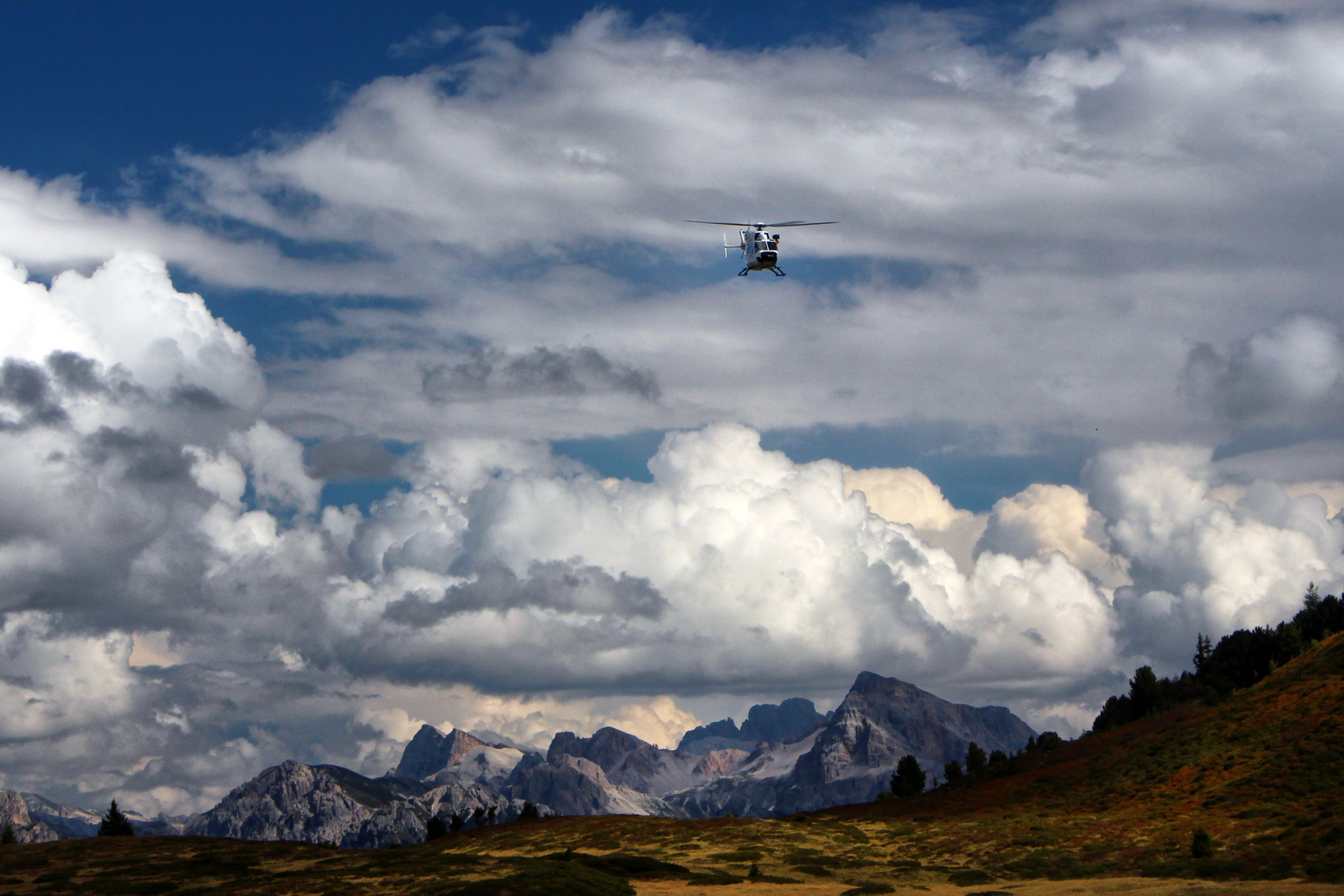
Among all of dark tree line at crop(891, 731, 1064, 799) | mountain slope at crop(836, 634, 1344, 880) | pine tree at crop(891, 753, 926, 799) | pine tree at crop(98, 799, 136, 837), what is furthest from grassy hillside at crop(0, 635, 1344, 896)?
pine tree at crop(98, 799, 136, 837)

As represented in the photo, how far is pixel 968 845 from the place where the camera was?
377 ft

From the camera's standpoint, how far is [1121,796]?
436ft

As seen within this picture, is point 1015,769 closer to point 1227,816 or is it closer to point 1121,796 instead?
point 1121,796

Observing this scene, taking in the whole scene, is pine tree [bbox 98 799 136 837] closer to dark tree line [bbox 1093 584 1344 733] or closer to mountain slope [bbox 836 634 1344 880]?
mountain slope [bbox 836 634 1344 880]

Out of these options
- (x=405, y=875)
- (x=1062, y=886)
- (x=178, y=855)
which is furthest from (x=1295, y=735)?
(x=178, y=855)

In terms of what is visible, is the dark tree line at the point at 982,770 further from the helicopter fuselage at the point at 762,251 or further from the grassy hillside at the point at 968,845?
the helicopter fuselage at the point at 762,251

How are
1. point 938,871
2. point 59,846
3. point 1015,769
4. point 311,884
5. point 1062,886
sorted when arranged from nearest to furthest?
point 1062,886 < point 311,884 < point 938,871 < point 59,846 < point 1015,769

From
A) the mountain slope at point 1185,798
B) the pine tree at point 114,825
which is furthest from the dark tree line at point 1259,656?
the pine tree at point 114,825

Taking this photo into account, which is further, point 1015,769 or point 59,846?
point 1015,769

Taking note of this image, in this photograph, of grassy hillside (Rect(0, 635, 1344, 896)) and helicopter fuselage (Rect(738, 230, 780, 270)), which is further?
helicopter fuselage (Rect(738, 230, 780, 270))

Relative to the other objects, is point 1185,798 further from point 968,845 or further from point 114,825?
point 114,825

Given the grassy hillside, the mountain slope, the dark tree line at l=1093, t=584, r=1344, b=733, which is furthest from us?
the dark tree line at l=1093, t=584, r=1344, b=733

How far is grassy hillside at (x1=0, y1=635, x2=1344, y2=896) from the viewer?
8938 centimetres

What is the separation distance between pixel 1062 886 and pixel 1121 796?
5430cm
